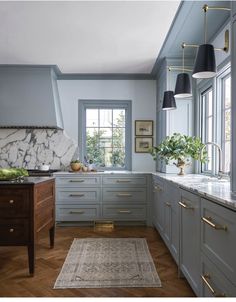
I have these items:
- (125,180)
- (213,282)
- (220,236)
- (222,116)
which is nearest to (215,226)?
(220,236)

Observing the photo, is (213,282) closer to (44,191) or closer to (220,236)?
(220,236)

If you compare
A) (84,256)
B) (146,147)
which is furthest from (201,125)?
(84,256)

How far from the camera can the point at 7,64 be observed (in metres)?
4.64

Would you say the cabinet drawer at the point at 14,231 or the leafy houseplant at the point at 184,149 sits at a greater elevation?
the leafy houseplant at the point at 184,149

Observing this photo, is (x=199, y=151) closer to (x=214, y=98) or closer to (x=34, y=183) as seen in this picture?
(x=214, y=98)

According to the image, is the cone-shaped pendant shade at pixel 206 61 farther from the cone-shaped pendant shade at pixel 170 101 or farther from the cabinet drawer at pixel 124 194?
the cabinet drawer at pixel 124 194

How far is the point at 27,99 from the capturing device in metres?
4.77

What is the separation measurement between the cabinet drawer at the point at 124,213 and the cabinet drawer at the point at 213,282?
2628 mm

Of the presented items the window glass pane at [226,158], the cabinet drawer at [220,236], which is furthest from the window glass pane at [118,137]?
the cabinet drawer at [220,236]

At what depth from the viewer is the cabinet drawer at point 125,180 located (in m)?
4.43

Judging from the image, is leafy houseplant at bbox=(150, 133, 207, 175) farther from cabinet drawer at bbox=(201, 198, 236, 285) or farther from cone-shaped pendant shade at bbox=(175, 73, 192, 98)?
cabinet drawer at bbox=(201, 198, 236, 285)

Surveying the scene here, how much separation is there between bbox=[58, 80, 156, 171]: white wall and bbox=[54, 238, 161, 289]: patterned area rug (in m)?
1.95

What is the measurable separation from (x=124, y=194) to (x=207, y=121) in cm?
165

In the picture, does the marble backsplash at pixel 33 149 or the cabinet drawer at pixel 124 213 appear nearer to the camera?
the cabinet drawer at pixel 124 213
